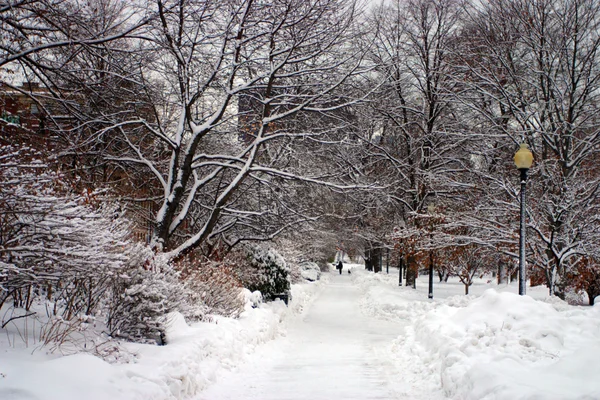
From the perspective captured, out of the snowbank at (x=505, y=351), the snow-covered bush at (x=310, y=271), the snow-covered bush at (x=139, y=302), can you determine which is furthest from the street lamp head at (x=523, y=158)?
the snow-covered bush at (x=310, y=271)

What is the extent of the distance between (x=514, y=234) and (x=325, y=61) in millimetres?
8161

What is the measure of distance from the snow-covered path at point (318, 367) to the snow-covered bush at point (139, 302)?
4.05ft

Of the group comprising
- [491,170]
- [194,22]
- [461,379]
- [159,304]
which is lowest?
[461,379]

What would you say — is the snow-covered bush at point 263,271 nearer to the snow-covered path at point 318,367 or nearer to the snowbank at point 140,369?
the snow-covered path at point 318,367

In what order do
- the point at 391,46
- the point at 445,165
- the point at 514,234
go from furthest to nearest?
1. the point at 445,165
2. the point at 391,46
3. the point at 514,234

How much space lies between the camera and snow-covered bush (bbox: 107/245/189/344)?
22.7ft

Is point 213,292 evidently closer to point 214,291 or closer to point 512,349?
point 214,291

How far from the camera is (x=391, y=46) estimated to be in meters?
21.8

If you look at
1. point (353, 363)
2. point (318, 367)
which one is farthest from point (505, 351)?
point (318, 367)

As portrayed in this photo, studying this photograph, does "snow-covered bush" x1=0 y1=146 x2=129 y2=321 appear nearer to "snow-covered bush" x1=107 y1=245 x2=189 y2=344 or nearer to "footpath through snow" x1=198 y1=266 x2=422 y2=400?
"snow-covered bush" x1=107 y1=245 x2=189 y2=344

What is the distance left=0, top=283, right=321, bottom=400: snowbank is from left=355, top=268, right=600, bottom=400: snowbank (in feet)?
10.1

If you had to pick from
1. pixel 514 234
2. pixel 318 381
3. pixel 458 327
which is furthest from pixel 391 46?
pixel 318 381

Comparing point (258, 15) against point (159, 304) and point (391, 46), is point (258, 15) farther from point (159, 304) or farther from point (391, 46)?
point (391, 46)

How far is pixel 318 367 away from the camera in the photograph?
28.5ft
